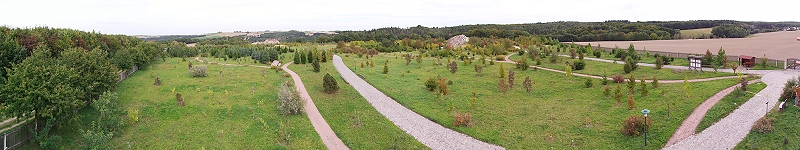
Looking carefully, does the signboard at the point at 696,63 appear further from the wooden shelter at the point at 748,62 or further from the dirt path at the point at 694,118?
the dirt path at the point at 694,118

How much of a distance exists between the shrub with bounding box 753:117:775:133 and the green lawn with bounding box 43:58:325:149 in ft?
58.9

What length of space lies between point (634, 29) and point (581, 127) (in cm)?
9163

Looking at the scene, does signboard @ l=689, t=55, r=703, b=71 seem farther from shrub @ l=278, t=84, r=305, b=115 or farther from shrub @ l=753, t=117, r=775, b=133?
shrub @ l=278, t=84, r=305, b=115

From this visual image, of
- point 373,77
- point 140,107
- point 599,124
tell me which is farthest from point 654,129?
point 140,107

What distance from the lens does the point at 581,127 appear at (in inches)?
835

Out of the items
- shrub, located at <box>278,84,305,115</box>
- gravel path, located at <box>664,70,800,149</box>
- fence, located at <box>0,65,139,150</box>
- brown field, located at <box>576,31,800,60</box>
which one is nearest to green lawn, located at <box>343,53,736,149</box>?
gravel path, located at <box>664,70,800,149</box>

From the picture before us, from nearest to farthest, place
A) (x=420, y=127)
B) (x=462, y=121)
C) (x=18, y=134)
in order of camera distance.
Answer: (x=18, y=134)
(x=462, y=121)
(x=420, y=127)

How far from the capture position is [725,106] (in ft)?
68.6

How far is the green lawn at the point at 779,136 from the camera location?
52.2ft

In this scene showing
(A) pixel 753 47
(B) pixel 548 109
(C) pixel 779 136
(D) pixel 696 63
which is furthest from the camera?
(A) pixel 753 47

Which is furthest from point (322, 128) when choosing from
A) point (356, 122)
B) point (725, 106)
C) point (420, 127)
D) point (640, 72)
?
point (640, 72)

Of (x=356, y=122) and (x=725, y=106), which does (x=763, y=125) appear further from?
(x=356, y=122)

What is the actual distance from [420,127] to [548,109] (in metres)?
8.23

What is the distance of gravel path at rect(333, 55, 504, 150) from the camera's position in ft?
63.8
